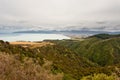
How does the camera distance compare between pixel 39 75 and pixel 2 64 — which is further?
pixel 39 75

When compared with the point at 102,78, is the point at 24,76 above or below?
above

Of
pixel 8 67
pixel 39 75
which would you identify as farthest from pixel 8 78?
pixel 39 75

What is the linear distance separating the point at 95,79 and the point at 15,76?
202ft

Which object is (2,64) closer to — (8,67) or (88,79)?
(8,67)

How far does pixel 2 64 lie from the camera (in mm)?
29172

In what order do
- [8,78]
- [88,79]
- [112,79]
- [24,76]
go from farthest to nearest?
[88,79] → [112,79] → [24,76] → [8,78]

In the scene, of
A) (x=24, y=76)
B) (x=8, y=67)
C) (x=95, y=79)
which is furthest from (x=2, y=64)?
(x=95, y=79)

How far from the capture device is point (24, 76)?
2934 centimetres

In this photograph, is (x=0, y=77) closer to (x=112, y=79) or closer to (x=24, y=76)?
(x=24, y=76)

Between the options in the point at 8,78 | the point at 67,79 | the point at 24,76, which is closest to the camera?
the point at 8,78

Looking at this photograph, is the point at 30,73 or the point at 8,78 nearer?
the point at 8,78

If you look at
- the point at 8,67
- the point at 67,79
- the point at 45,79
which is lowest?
the point at 67,79

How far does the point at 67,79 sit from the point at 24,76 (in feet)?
285

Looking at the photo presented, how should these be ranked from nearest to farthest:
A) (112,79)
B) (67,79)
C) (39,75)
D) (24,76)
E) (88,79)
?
(24,76) → (39,75) → (112,79) → (88,79) → (67,79)
